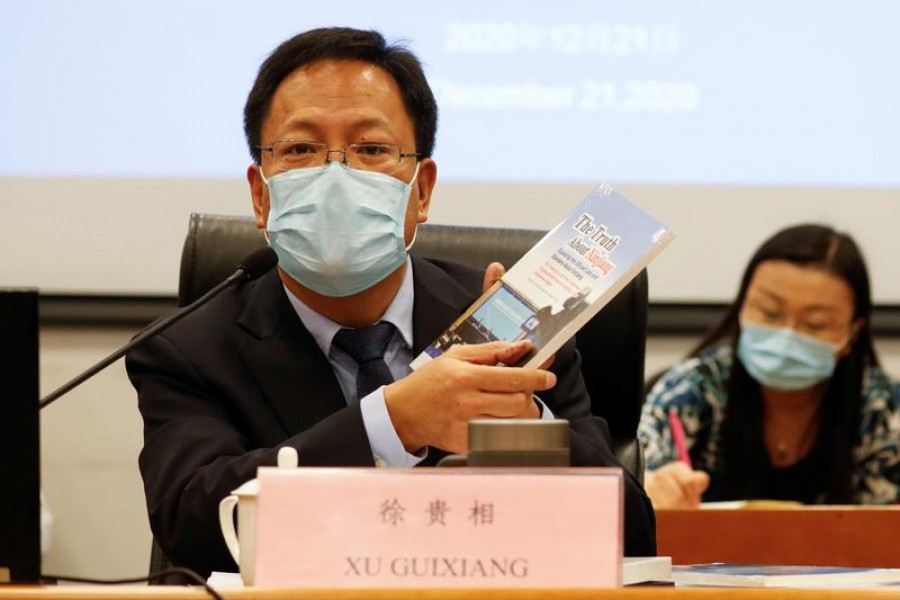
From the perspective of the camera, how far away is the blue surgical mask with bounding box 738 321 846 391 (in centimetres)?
296

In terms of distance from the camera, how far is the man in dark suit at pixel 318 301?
5.59ft

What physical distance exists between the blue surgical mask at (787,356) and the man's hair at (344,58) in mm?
1288

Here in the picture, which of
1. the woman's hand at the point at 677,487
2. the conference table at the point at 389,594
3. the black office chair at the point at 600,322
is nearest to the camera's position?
the conference table at the point at 389,594

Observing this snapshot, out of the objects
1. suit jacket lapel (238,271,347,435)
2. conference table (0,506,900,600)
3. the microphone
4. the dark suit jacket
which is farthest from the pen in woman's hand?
the microphone

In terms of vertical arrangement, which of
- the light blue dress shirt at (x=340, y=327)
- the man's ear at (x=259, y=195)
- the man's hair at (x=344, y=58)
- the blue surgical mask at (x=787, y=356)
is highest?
the man's hair at (x=344, y=58)

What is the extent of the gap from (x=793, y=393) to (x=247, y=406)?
164cm

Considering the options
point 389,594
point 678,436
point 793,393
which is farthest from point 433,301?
point 793,393

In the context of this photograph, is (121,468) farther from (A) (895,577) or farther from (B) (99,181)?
(A) (895,577)

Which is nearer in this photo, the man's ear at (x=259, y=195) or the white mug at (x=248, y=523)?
the white mug at (x=248, y=523)

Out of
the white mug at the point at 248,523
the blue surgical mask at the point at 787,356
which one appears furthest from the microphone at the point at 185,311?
the blue surgical mask at the point at 787,356

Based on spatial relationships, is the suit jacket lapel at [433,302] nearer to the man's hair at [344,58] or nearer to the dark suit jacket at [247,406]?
the dark suit jacket at [247,406]

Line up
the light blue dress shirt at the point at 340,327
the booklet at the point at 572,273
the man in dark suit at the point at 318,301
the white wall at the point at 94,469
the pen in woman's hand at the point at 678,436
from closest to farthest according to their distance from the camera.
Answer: the booklet at the point at 572,273
the man in dark suit at the point at 318,301
the light blue dress shirt at the point at 340,327
the pen in woman's hand at the point at 678,436
the white wall at the point at 94,469

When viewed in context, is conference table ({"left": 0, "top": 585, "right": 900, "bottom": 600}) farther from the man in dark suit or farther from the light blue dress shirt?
the light blue dress shirt

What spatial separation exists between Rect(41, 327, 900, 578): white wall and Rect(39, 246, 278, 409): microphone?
1559 mm
